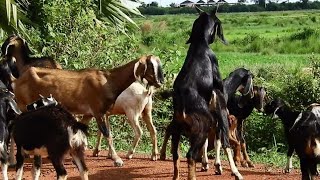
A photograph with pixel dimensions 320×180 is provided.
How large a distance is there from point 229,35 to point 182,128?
40116 mm

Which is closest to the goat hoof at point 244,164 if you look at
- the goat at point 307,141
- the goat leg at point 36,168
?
the goat at point 307,141

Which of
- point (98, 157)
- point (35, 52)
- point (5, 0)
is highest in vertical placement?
point (5, 0)

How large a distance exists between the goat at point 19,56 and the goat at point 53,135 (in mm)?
3447

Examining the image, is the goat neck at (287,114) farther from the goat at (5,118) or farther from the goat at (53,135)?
the goat at (5,118)

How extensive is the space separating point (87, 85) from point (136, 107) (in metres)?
1.40

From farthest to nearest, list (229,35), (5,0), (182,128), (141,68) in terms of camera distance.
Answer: (229,35) < (5,0) < (141,68) < (182,128)

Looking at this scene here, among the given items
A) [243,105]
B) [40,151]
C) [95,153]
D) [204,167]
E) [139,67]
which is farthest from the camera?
[95,153]

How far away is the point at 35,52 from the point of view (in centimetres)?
1502

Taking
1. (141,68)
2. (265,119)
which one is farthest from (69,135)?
(265,119)

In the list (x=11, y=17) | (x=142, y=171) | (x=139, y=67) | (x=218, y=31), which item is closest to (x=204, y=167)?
(x=142, y=171)

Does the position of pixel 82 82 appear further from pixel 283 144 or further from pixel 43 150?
pixel 283 144

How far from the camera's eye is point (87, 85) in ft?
35.6

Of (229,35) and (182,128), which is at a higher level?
(182,128)

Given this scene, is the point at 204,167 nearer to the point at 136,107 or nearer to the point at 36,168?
the point at 136,107
